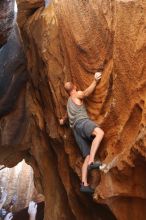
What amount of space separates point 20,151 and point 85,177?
333 centimetres

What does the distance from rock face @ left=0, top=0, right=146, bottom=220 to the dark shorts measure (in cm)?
16

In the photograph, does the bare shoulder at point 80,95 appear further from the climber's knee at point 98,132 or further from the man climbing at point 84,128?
the climber's knee at point 98,132

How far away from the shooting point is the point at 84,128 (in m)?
4.44

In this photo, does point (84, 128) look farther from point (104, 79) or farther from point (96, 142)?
point (104, 79)

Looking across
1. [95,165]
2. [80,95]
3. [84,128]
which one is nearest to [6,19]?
[80,95]

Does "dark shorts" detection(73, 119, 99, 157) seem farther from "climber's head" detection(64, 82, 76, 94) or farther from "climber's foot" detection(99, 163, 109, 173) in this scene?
"climber's head" detection(64, 82, 76, 94)

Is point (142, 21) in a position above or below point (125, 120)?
above

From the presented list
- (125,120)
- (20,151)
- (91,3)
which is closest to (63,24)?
(91,3)

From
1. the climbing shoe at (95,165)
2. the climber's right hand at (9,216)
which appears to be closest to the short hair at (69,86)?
the climbing shoe at (95,165)

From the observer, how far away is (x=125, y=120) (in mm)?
4066

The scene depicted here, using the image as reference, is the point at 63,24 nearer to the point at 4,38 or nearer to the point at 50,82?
the point at 50,82

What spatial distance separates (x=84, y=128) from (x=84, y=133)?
0.06 metres

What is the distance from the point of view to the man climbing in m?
4.28

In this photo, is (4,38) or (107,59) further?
(4,38)
